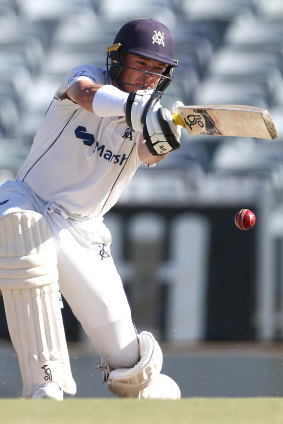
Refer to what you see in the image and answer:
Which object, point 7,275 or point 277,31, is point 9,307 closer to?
point 7,275

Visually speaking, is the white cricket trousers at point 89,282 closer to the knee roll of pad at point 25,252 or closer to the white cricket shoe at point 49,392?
the knee roll of pad at point 25,252

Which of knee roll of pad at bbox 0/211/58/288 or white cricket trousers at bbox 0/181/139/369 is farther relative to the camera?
white cricket trousers at bbox 0/181/139/369

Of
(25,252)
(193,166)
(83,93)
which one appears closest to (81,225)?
(25,252)

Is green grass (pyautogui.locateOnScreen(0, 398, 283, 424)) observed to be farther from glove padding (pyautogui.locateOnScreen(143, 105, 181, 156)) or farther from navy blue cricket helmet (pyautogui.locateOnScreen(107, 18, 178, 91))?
navy blue cricket helmet (pyautogui.locateOnScreen(107, 18, 178, 91))

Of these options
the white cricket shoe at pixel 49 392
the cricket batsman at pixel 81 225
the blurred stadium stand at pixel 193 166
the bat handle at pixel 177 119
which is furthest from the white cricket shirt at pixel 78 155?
the blurred stadium stand at pixel 193 166

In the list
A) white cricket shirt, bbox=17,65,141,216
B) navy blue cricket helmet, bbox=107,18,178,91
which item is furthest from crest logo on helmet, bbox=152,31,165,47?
white cricket shirt, bbox=17,65,141,216

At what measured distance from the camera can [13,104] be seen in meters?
7.64

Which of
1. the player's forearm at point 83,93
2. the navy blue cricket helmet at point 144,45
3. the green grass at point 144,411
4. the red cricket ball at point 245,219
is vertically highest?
the navy blue cricket helmet at point 144,45

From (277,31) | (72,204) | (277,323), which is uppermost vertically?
(277,31)

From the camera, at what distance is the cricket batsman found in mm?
2820

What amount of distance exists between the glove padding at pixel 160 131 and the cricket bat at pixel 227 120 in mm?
75

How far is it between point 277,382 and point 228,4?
A: 16.2ft

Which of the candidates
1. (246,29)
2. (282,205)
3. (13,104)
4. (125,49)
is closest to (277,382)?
(125,49)

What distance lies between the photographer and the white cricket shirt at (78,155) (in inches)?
119
